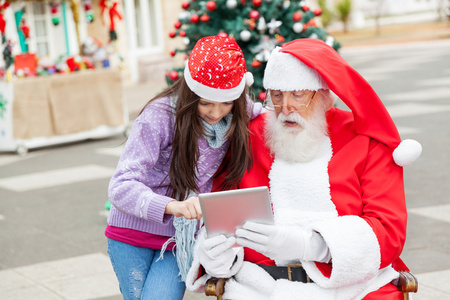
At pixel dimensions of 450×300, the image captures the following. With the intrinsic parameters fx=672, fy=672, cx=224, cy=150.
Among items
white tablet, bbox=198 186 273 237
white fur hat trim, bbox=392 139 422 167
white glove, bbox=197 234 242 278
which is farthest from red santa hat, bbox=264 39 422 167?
white glove, bbox=197 234 242 278

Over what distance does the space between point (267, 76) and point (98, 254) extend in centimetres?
241

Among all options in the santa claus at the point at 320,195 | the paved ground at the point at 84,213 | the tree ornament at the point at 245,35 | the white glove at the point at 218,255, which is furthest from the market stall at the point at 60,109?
the white glove at the point at 218,255

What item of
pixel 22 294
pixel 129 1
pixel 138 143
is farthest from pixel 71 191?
pixel 129 1

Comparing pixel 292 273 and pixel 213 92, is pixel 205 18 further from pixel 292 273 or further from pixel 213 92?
pixel 292 273

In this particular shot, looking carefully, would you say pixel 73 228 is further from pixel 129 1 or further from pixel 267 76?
pixel 129 1

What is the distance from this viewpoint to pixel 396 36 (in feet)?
79.5

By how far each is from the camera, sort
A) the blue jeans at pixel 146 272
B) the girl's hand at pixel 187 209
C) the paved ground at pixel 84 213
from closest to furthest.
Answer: the girl's hand at pixel 187 209
the blue jeans at pixel 146 272
the paved ground at pixel 84 213

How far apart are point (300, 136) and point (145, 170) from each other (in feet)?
1.98

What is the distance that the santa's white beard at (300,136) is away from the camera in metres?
2.58

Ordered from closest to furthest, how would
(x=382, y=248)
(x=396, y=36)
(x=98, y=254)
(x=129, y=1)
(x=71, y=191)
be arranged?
(x=382, y=248) < (x=98, y=254) < (x=71, y=191) < (x=129, y=1) < (x=396, y=36)

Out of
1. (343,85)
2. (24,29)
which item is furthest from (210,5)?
(24,29)

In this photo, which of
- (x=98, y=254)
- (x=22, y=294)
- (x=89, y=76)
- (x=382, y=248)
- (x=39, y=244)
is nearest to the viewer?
(x=382, y=248)

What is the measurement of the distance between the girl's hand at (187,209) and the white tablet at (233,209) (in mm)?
58

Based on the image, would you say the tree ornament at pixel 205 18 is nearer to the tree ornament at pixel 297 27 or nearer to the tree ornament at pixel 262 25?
the tree ornament at pixel 262 25
